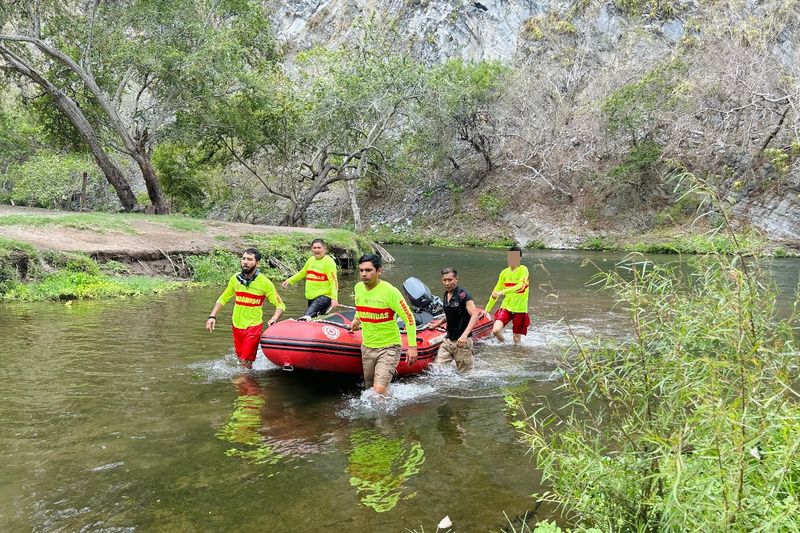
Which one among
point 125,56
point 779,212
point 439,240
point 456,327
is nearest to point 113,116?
point 125,56

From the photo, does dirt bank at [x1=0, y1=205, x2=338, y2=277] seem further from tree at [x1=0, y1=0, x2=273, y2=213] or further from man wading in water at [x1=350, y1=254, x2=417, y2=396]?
man wading in water at [x1=350, y1=254, x2=417, y2=396]

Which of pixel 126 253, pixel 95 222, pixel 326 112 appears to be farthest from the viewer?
pixel 326 112

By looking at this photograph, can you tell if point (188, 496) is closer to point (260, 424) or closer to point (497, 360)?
point (260, 424)

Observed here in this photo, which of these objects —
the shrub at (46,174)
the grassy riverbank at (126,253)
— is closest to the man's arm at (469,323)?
the grassy riverbank at (126,253)

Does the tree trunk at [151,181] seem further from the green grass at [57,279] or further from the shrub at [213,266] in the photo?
the green grass at [57,279]

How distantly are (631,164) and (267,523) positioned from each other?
109ft

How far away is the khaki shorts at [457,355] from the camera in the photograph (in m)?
7.65

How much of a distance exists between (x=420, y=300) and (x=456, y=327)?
1.17 meters

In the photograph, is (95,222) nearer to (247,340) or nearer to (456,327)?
(247,340)

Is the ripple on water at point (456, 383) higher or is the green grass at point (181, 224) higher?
the green grass at point (181, 224)

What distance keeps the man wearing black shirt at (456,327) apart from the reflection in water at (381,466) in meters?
2.34

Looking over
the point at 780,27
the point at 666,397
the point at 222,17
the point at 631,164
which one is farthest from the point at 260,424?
the point at 780,27

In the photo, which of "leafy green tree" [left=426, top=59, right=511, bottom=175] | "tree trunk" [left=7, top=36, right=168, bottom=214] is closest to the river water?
"tree trunk" [left=7, top=36, right=168, bottom=214]

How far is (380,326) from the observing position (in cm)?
655
